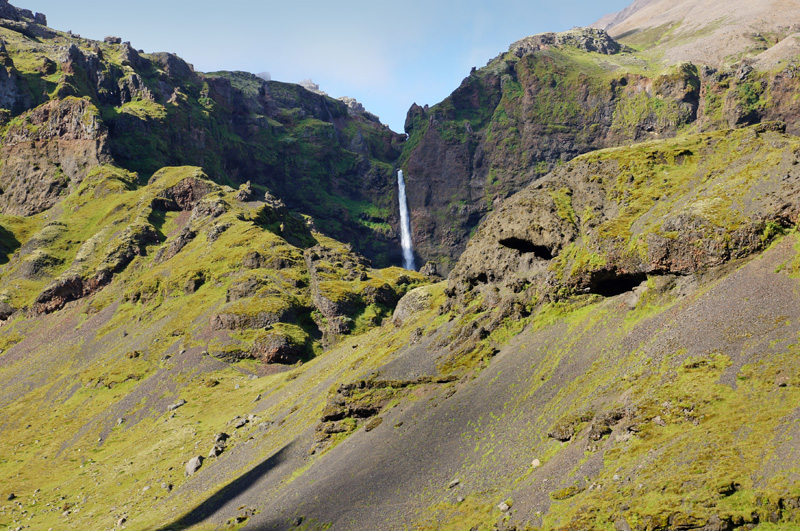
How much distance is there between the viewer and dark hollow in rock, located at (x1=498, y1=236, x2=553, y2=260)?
72875 millimetres

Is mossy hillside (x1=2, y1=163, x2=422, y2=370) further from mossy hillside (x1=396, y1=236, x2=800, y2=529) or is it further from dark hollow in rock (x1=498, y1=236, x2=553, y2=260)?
mossy hillside (x1=396, y1=236, x2=800, y2=529)

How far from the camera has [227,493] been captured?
2223 inches

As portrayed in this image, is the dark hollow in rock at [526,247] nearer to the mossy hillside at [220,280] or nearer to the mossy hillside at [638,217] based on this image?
the mossy hillside at [638,217]

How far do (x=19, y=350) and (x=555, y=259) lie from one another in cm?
15597

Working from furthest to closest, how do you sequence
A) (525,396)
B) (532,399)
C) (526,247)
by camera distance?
(526,247) → (525,396) → (532,399)

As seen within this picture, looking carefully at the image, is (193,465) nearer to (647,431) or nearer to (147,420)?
(147,420)

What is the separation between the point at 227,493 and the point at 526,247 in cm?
4812

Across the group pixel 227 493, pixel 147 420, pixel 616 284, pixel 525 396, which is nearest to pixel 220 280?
pixel 147 420

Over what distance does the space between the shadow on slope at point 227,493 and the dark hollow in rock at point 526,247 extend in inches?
1569

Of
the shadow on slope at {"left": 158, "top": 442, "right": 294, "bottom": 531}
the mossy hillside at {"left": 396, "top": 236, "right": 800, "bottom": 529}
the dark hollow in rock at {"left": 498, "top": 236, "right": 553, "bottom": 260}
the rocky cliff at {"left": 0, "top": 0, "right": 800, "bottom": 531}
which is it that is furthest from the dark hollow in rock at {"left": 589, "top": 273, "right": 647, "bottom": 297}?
the shadow on slope at {"left": 158, "top": 442, "right": 294, "bottom": 531}

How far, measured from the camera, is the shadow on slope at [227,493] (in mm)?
52562

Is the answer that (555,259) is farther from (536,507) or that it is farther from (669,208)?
(536,507)

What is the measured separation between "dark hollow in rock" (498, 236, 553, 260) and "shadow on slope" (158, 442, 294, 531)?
39.8 m

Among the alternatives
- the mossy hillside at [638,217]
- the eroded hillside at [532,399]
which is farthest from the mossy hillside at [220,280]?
the mossy hillside at [638,217]
